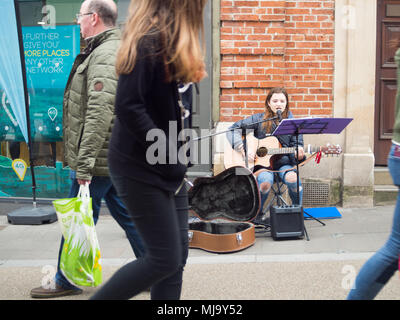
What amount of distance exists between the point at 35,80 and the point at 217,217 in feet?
10.0

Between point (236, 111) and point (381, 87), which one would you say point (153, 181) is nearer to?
point (236, 111)

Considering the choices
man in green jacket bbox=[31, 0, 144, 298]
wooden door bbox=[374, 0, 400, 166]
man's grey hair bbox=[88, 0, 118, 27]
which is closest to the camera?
man in green jacket bbox=[31, 0, 144, 298]

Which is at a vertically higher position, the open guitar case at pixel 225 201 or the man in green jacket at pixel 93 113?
the man in green jacket at pixel 93 113

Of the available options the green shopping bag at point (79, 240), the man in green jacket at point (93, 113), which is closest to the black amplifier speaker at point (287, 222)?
the man in green jacket at point (93, 113)

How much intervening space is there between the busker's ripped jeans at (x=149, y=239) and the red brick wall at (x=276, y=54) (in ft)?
14.3

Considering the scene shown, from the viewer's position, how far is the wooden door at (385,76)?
6.81 m

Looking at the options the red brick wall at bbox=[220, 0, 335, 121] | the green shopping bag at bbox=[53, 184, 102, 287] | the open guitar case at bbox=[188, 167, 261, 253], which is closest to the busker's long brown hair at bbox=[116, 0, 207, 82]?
the green shopping bag at bbox=[53, 184, 102, 287]

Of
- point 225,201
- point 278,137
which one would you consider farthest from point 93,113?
point 278,137

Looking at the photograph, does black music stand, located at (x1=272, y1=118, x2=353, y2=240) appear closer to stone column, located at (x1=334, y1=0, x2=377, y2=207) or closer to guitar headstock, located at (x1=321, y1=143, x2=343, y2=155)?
guitar headstock, located at (x1=321, y1=143, x2=343, y2=155)

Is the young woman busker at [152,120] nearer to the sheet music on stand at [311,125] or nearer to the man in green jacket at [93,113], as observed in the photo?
the man in green jacket at [93,113]

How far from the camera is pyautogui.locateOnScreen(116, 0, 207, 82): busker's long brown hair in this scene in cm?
226

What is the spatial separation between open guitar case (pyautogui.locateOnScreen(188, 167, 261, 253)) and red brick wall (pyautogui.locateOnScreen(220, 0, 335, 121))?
1303mm

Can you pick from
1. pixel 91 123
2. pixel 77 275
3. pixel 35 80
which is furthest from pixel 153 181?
pixel 35 80
